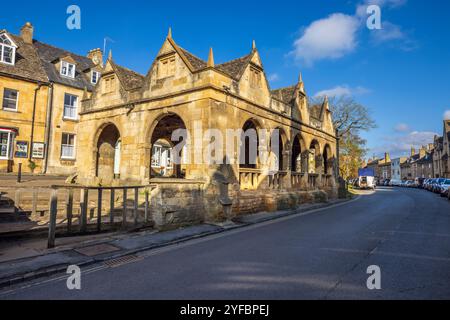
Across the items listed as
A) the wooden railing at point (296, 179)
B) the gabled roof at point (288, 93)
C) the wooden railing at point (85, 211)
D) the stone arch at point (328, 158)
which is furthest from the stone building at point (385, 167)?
the wooden railing at point (85, 211)

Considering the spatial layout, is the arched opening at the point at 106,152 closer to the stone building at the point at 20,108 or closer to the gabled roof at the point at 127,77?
the gabled roof at the point at 127,77

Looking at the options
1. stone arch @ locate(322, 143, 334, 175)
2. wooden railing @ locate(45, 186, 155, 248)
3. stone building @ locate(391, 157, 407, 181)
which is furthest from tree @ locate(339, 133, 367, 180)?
stone building @ locate(391, 157, 407, 181)

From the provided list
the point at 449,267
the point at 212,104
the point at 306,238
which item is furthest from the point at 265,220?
the point at 449,267

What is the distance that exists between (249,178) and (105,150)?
9.23 metres

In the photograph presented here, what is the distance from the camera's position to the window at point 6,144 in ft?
67.3

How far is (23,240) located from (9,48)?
68.6 ft

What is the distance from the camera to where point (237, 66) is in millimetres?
14430

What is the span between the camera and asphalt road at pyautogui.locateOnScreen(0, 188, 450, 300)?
439 cm

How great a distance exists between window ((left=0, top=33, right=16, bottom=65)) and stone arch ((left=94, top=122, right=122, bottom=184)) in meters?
11.8

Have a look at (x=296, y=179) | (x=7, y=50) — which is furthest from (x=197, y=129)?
(x=7, y=50)

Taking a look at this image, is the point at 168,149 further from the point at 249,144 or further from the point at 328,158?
the point at 328,158

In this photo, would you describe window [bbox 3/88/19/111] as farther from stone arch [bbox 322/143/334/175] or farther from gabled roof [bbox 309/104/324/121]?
stone arch [bbox 322/143/334/175]
